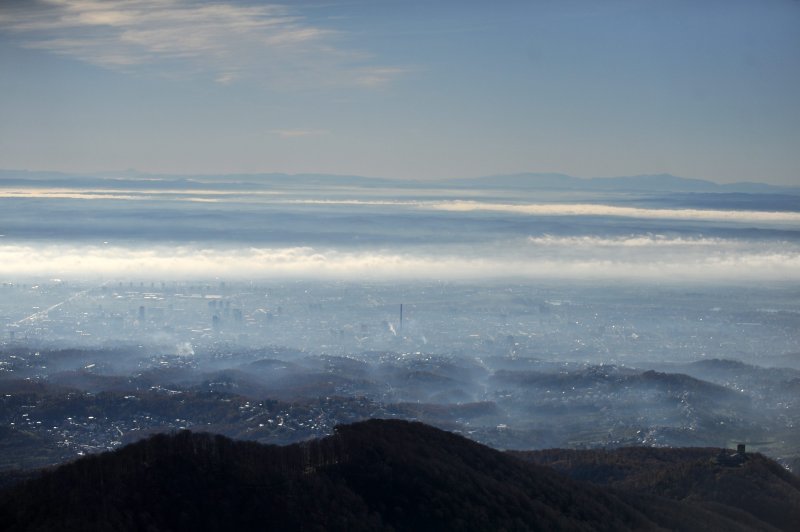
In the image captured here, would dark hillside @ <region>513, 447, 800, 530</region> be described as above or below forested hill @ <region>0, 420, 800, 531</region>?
below

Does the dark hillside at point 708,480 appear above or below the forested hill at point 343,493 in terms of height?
below

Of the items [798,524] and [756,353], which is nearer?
[798,524]

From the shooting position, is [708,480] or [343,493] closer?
[343,493]

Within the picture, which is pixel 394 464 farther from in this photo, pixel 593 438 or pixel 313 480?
pixel 593 438

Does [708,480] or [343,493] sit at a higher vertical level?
[343,493]

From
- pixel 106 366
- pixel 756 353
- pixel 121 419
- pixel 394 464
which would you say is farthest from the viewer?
pixel 756 353

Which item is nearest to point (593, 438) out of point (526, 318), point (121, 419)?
point (121, 419)

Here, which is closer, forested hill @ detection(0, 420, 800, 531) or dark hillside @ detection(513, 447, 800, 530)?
forested hill @ detection(0, 420, 800, 531)

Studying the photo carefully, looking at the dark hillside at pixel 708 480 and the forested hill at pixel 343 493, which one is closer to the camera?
the forested hill at pixel 343 493
